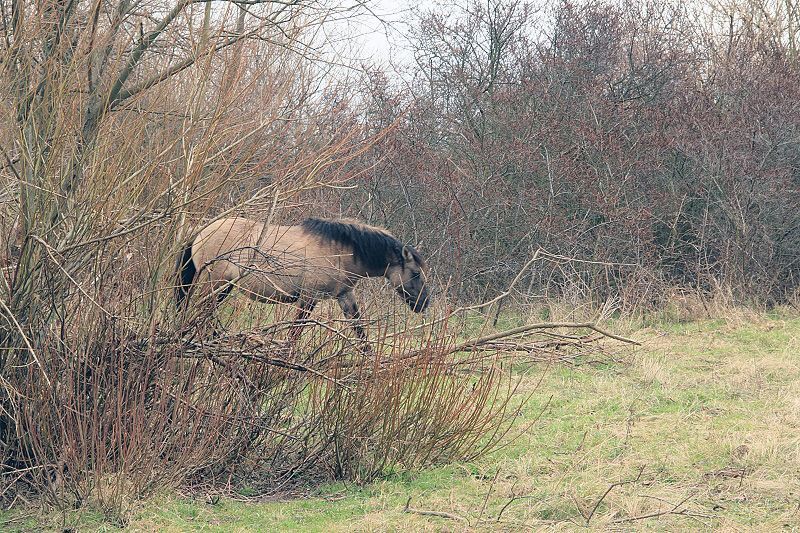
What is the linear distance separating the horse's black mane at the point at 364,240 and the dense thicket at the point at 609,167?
1.97m

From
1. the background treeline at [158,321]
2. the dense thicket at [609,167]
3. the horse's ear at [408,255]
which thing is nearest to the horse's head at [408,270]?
the horse's ear at [408,255]

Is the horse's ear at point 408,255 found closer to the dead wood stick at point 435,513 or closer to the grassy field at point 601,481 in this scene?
the grassy field at point 601,481

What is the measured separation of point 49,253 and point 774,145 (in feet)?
39.2

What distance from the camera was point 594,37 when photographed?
1533cm

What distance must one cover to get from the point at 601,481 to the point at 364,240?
227 inches

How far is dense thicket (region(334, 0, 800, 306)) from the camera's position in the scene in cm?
1320

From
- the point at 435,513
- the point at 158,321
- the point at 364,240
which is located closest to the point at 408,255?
the point at 364,240

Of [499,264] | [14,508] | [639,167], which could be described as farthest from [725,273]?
[14,508]

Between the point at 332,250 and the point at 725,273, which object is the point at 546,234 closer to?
the point at 725,273

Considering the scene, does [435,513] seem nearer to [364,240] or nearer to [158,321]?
[158,321]

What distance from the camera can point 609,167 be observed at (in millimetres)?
13516

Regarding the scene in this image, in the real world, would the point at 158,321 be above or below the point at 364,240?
→ below

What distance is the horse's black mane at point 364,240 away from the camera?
9.95m

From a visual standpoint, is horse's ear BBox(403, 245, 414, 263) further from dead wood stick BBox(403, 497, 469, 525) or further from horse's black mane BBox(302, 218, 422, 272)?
dead wood stick BBox(403, 497, 469, 525)
